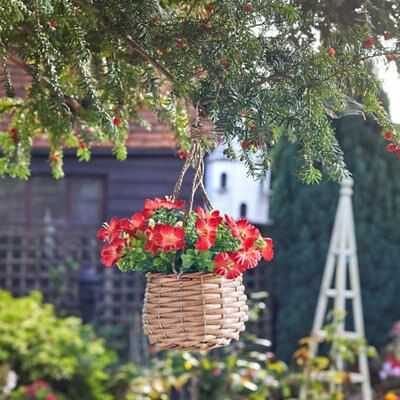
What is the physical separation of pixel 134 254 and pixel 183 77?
0.40m

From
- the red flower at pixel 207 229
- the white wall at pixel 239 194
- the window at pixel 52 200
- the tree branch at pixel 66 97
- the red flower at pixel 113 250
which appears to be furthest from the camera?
the white wall at pixel 239 194

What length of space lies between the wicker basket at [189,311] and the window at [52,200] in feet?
19.5

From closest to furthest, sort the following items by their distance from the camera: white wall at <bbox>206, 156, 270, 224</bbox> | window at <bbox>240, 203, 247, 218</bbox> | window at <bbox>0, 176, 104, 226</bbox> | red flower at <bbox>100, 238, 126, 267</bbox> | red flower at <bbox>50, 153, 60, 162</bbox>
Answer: red flower at <bbox>100, 238, 126, 267</bbox> → red flower at <bbox>50, 153, 60, 162</bbox> → window at <bbox>0, 176, 104, 226</bbox> → window at <bbox>240, 203, 247, 218</bbox> → white wall at <bbox>206, 156, 270, 224</bbox>

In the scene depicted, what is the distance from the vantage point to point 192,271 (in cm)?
175

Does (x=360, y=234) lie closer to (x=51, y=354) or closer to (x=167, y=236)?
(x=51, y=354)

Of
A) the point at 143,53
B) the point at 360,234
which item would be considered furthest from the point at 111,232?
the point at 360,234

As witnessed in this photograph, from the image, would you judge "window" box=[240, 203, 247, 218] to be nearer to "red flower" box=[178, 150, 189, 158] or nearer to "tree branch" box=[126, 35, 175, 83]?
"red flower" box=[178, 150, 189, 158]

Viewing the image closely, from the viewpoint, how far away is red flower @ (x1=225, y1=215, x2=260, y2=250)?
5.67ft

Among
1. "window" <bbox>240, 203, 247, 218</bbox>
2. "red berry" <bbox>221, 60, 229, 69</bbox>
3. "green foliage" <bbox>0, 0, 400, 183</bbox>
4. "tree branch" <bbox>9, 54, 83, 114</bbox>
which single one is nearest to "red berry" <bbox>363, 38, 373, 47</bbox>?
"green foliage" <bbox>0, 0, 400, 183</bbox>

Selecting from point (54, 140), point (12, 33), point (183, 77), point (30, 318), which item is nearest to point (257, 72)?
point (183, 77)

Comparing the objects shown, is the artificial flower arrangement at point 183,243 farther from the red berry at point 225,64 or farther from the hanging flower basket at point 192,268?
the red berry at point 225,64

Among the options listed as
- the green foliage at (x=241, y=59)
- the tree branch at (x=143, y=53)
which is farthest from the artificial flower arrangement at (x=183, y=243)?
the tree branch at (x=143, y=53)

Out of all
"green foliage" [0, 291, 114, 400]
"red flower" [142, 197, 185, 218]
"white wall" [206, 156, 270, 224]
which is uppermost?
"white wall" [206, 156, 270, 224]

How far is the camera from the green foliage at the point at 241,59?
5.66 feet
